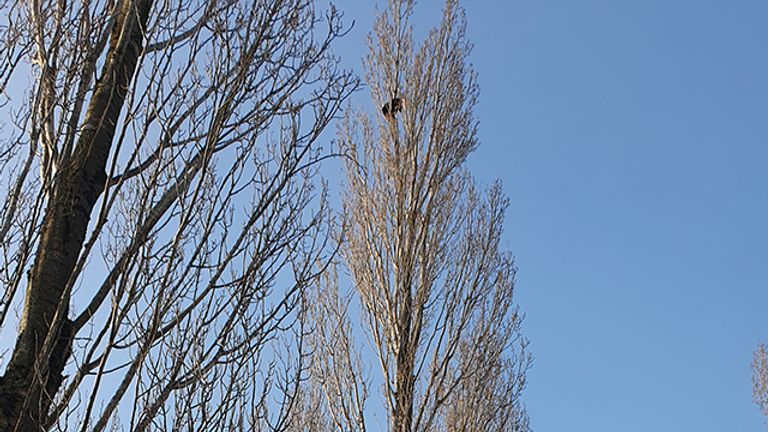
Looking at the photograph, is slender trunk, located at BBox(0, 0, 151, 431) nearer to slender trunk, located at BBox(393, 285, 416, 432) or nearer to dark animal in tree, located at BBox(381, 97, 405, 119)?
slender trunk, located at BBox(393, 285, 416, 432)

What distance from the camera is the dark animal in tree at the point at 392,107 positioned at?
26.9 feet

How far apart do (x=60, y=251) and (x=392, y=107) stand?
19.5 ft

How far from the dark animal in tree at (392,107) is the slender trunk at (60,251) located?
535cm

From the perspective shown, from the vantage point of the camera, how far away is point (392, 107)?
8211 millimetres

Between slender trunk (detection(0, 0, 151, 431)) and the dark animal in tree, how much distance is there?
17.6 feet

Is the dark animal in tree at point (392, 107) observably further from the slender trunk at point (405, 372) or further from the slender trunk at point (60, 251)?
the slender trunk at point (60, 251)

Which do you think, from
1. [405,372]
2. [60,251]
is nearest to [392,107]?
[405,372]

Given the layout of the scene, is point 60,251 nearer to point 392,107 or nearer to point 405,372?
point 405,372

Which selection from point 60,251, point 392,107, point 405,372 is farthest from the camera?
point 392,107

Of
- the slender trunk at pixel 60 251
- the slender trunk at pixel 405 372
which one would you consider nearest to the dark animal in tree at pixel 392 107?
the slender trunk at pixel 405 372

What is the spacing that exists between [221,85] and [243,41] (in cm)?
22

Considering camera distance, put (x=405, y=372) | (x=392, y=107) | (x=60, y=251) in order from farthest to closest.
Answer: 1. (x=392, y=107)
2. (x=405, y=372)
3. (x=60, y=251)

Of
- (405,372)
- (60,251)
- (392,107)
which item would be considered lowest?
(60,251)

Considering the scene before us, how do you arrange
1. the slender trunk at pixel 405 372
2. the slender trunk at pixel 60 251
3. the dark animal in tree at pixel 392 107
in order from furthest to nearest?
the dark animal in tree at pixel 392 107 < the slender trunk at pixel 405 372 < the slender trunk at pixel 60 251
